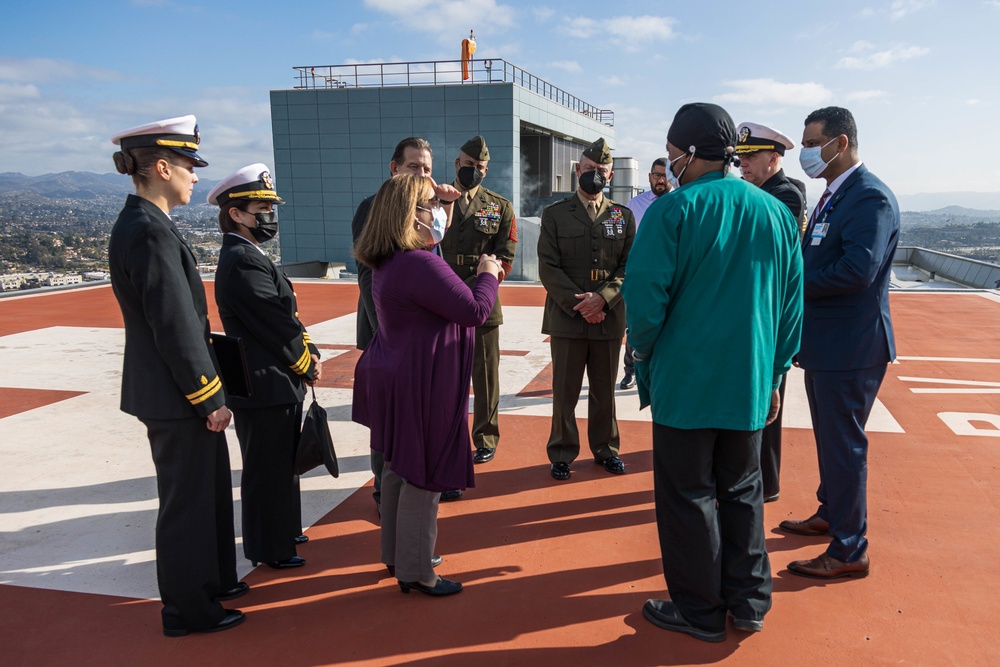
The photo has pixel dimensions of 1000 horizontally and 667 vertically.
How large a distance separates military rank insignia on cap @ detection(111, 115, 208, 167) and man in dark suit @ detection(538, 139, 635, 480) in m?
2.22

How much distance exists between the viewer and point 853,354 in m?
2.88

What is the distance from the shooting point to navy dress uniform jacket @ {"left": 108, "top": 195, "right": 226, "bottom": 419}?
229 cm

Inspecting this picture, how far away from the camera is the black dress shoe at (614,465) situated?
4.21 meters

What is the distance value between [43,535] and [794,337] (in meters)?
3.72

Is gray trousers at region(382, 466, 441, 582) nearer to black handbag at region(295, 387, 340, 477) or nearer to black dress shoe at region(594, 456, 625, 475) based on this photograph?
black handbag at region(295, 387, 340, 477)

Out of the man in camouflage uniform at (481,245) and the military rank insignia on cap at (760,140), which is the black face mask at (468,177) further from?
the military rank insignia on cap at (760,140)

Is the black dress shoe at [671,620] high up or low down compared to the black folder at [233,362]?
down

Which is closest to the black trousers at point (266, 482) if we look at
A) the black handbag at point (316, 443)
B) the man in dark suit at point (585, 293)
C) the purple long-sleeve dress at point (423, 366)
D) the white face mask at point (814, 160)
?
the black handbag at point (316, 443)

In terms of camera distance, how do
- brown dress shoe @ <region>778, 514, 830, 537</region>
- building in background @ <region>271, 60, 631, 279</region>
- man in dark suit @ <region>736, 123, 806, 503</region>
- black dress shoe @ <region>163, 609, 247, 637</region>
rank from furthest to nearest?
building in background @ <region>271, 60, 631, 279</region> < man in dark suit @ <region>736, 123, 806, 503</region> < brown dress shoe @ <region>778, 514, 830, 537</region> < black dress shoe @ <region>163, 609, 247, 637</region>

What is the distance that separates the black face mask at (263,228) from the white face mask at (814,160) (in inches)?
97.2

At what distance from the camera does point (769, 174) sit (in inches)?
144

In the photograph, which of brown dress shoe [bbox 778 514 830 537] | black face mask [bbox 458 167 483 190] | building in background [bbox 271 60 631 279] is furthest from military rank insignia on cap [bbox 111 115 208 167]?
building in background [bbox 271 60 631 279]

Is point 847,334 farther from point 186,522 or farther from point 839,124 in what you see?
point 186,522

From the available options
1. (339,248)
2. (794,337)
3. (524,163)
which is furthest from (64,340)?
(524,163)
